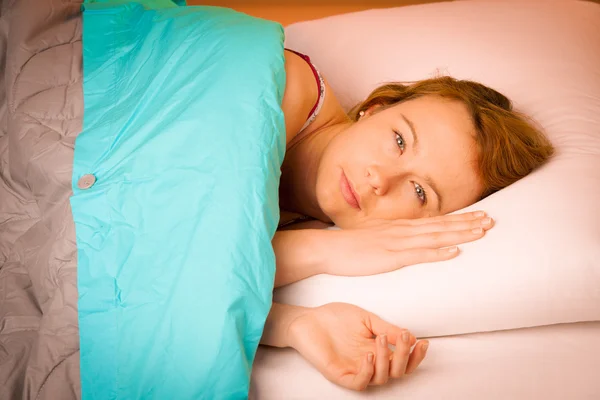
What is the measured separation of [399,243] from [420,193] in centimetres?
14

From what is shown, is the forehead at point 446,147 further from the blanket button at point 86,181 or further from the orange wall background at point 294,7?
the orange wall background at point 294,7

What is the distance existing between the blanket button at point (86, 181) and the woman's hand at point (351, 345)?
421 mm

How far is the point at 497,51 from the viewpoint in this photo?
1.34 meters

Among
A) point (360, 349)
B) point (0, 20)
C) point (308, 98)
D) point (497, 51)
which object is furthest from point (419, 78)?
point (0, 20)

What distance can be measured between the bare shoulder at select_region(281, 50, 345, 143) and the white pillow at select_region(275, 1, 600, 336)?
23 centimetres

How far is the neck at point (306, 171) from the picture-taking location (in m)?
1.23

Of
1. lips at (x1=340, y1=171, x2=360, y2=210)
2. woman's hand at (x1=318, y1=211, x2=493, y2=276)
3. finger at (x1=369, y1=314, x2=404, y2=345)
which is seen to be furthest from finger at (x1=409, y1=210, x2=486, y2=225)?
finger at (x1=369, y1=314, x2=404, y2=345)

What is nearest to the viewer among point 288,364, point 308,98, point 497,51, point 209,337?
point 209,337

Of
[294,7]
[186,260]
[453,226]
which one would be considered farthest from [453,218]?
[294,7]

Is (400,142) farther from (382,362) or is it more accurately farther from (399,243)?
(382,362)

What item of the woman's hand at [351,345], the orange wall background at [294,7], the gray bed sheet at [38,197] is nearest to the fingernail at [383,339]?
the woman's hand at [351,345]

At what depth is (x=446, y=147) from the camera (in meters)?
1.05

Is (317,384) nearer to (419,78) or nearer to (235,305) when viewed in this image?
(235,305)

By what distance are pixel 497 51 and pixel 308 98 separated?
51cm
